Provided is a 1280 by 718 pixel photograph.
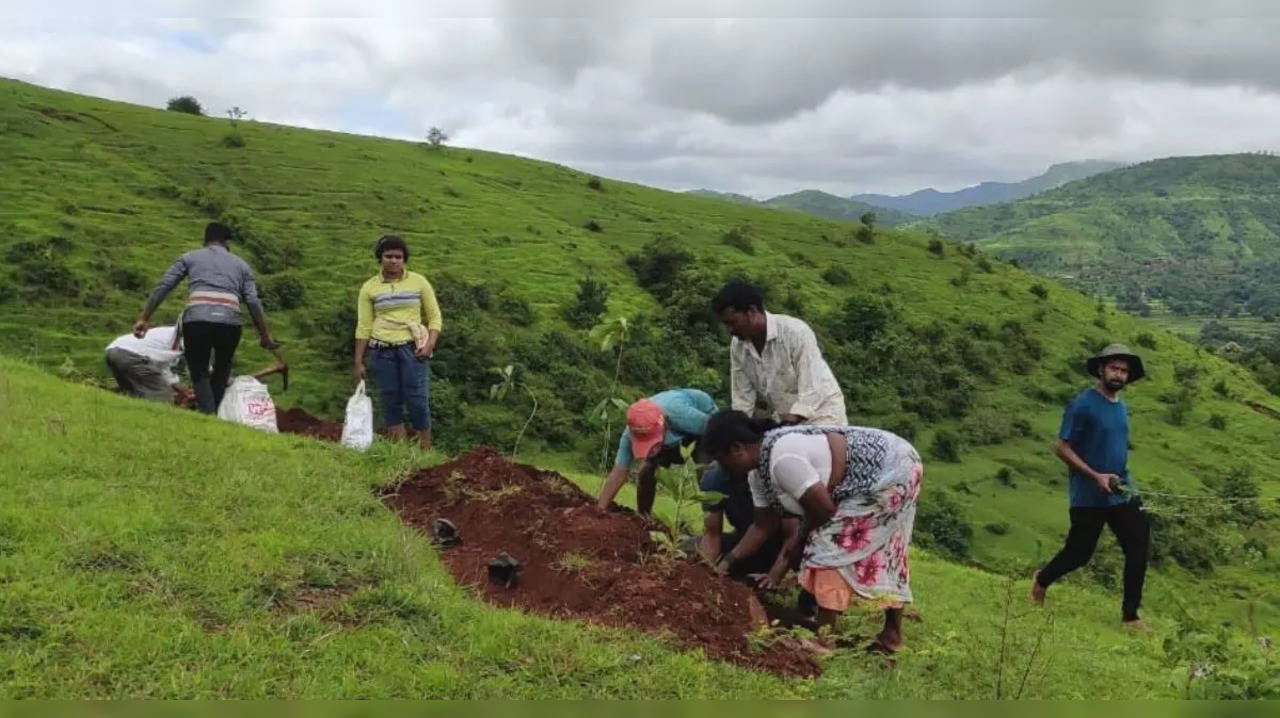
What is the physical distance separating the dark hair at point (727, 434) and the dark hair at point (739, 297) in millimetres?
827

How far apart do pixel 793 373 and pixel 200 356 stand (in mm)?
5487

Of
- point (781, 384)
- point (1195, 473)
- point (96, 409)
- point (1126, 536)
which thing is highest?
point (781, 384)

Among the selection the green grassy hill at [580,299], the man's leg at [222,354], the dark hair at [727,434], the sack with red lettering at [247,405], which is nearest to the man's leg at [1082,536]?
the green grassy hill at [580,299]

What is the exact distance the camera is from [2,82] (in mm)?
38281

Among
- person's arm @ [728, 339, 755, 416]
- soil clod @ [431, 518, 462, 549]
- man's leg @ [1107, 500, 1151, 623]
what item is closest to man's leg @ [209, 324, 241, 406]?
soil clod @ [431, 518, 462, 549]

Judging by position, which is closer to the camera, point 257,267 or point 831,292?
point 257,267

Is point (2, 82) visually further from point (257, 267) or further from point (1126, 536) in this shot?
point (1126, 536)

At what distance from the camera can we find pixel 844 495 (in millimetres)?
4965

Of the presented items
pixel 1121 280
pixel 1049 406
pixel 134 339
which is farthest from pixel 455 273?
pixel 1121 280

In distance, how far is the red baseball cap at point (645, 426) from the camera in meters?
6.03

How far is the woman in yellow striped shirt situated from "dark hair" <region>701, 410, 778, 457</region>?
379 centimetres

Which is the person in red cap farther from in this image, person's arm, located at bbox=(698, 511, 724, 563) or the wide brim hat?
the wide brim hat

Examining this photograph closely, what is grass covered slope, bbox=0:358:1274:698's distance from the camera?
3.46 metres

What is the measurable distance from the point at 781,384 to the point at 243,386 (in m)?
5.34
